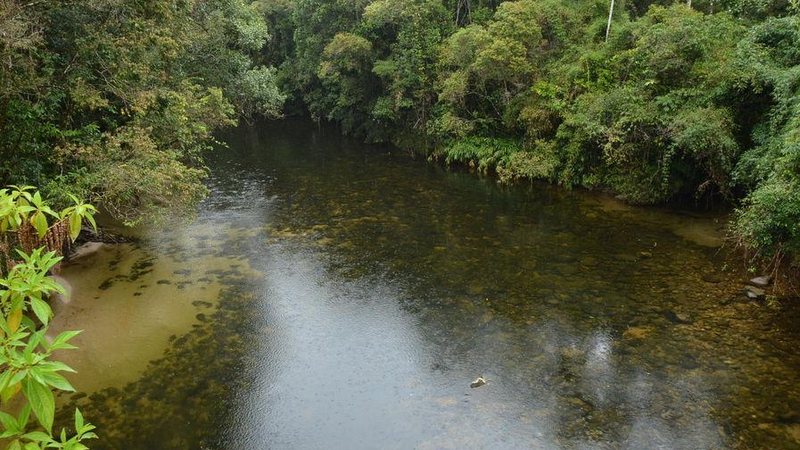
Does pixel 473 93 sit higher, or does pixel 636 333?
pixel 473 93

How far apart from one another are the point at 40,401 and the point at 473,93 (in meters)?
27.2

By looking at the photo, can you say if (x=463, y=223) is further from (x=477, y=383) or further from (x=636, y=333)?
(x=477, y=383)

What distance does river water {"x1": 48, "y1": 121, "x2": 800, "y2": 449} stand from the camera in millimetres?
9773

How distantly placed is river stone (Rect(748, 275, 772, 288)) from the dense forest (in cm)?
53

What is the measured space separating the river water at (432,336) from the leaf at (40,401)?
7.83 m

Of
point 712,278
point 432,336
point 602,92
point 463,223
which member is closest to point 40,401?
point 432,336

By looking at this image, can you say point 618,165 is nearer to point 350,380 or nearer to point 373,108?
point 350,380

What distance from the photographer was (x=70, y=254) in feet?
53.5

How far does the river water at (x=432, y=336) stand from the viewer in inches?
385

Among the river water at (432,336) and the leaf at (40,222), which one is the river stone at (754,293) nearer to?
the river water at (432,336)

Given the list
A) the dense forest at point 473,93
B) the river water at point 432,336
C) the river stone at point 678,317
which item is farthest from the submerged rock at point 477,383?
the dense forest at point 473,93

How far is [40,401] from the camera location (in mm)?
2240

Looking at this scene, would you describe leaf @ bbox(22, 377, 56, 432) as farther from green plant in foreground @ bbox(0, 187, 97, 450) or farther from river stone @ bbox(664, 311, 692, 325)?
river stone @ bbox(664, 311, 692, 325)

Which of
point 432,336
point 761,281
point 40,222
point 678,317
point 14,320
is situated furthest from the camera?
point 761,281
